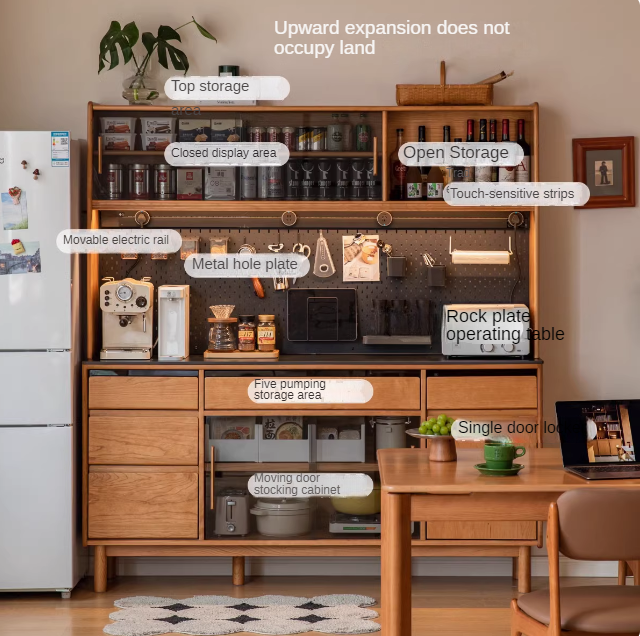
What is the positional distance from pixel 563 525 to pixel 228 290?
2678mm

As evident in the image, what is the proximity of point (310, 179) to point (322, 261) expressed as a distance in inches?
17.9

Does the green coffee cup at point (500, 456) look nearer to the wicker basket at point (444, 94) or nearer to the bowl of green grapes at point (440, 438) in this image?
the bowl of green grapes at point (440, 438)

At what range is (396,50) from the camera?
4512mm

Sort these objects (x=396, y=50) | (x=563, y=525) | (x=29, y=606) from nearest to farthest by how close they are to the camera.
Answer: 1. (x=563, y=525)
2. (x=29, y=606)
3. (x=396, y=50)

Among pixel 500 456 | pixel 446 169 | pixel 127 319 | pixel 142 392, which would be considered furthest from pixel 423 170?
pixel 500 456

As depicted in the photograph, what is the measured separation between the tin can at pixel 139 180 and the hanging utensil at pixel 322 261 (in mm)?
885

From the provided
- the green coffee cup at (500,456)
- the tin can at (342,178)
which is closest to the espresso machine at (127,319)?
the tin can at (342,178)

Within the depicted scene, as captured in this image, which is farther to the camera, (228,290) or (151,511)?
(228,290)

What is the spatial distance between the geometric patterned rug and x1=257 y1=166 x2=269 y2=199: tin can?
1.85 m

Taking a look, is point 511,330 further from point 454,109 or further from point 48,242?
point 48,242

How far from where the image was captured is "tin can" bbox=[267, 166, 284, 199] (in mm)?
4289

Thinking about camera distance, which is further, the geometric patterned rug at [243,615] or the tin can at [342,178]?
the tin can at [342,178]

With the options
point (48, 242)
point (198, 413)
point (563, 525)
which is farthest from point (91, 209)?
point (563, 525)

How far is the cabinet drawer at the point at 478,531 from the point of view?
4082 mm
